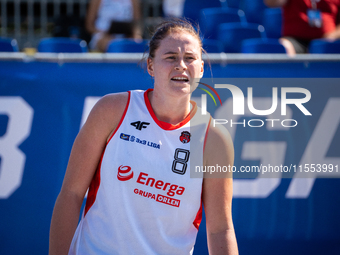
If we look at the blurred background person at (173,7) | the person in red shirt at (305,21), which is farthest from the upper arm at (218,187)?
the blurred background person at (173,7)

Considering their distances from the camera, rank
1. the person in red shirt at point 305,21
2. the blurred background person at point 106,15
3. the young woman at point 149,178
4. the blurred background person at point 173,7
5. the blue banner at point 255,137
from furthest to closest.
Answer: the blurred background person at point 173,7 < the blurred background person at point 106,15 < the person in red shirt at point 305,21 < the blue banner at point 255,137 < the young woman at point 149,178

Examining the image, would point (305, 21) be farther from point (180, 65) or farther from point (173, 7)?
point (180, 65)

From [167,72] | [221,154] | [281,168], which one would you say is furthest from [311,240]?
[167,72]

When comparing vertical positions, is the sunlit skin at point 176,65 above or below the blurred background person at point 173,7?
below

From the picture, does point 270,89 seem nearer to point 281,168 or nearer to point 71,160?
point 281,168

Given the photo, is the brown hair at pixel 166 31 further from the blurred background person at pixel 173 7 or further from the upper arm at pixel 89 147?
the blurred background person at pixel 173 7

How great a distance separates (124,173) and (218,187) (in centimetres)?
47

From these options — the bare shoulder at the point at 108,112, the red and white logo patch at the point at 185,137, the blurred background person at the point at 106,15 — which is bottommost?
the red and white logo patch at the point at 185,137

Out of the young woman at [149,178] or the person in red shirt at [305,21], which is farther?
the person in red shirt at [305,21]

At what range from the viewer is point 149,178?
1.78 metres

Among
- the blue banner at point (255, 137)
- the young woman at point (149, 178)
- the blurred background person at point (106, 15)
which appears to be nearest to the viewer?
the young woman at point (149, 178)

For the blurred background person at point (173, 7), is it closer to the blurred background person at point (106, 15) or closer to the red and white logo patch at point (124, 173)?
the blurred background person at point (106, 15)

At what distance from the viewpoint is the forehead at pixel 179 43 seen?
1793 mm

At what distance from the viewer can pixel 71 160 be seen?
69.4 inches
